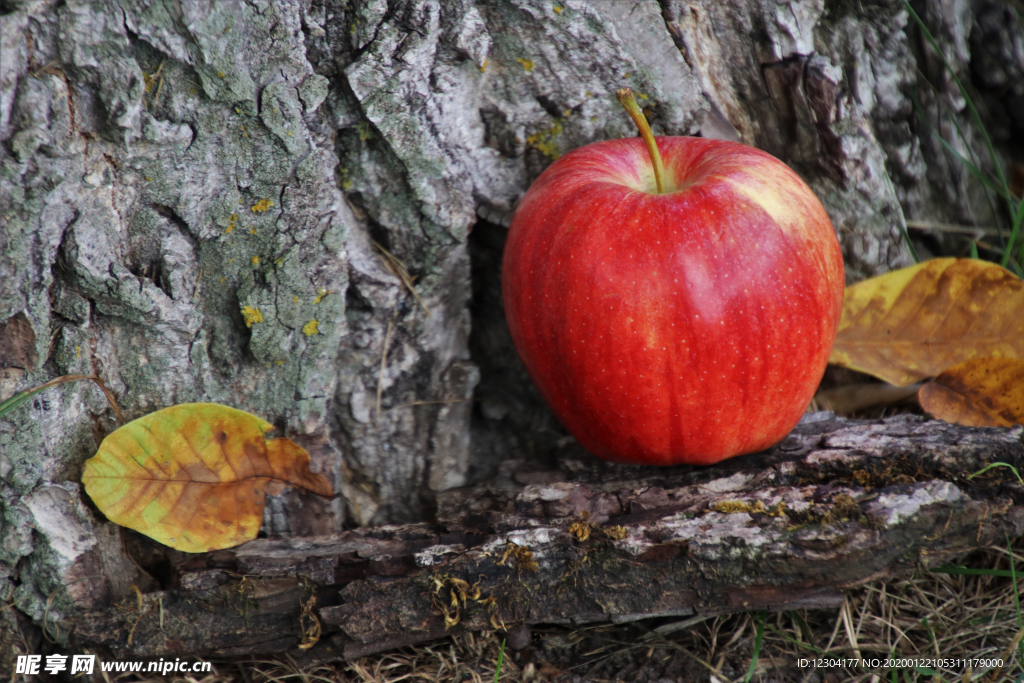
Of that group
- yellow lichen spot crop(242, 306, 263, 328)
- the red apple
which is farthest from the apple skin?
yellow lichen spot crop(242, 306, 263, 328)

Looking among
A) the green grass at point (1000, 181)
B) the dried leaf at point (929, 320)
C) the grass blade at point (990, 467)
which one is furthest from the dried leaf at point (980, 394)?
the green grass at point (1000, 181)

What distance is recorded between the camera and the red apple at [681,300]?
1231 millimetres

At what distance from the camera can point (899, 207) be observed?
5.98 ft

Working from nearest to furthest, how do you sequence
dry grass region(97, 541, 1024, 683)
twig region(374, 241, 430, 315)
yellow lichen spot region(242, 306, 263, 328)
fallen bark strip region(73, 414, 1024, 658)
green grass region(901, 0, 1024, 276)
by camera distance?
1. fallen bark strip region(73, 414, 1024, 658)
2. dry grass region(97, 541, 1024, 683)
3. yellow lichen spot region(242, 306, 263, 328)
4. twig region(374, 241, 430, 315)
5. green grass region(901, 0, 1024, 276)

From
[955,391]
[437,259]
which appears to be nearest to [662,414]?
[437,259]

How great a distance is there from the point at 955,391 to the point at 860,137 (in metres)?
0.65

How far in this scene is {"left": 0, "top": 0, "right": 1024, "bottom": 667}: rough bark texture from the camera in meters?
1.23

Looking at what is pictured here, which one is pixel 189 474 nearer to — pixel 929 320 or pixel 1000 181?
pixel 929 320

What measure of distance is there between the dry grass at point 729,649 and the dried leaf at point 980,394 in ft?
0.96

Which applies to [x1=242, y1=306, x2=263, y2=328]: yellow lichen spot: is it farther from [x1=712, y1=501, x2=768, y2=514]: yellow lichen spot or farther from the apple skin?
[x1=712, y1=501, x2=768, y2=514]: yellow lichen spot

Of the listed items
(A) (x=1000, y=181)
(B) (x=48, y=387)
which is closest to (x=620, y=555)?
(B) (x=48, y=387)

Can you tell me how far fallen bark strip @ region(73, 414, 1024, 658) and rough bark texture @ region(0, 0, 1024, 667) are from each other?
0.22 meters

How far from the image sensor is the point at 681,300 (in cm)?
122

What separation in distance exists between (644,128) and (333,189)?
2.09 ft
